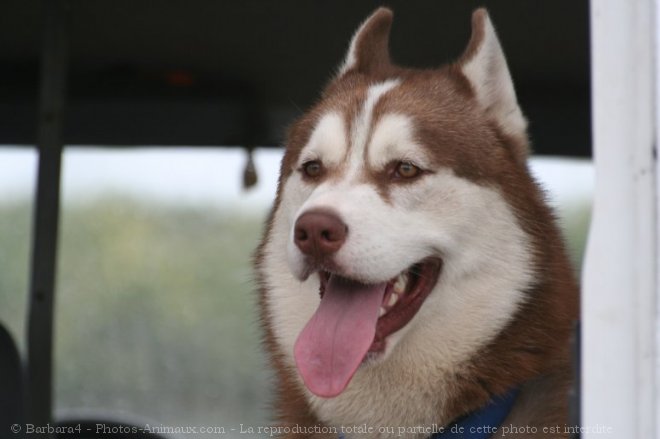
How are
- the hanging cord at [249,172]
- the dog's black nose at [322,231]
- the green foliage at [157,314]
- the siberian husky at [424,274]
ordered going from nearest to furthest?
the dog's black nose at [322,231] < the siberian husky at [424,274] < the hanging cord at [249,172] < the green foliage at [157,314]

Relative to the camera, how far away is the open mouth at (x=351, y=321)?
269 cm

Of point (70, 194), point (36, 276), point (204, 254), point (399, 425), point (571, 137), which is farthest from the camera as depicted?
point (204, 254)

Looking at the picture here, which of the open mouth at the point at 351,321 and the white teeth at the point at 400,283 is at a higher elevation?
the white teeth at the point at 400,283

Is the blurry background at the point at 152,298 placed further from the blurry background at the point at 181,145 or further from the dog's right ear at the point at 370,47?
the dog's right ear at the point at 370,47

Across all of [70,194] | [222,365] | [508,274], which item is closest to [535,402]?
[508,274]

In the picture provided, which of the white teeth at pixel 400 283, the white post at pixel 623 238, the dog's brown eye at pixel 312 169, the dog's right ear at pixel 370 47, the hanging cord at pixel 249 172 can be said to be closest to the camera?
the white post at pixel 623 238

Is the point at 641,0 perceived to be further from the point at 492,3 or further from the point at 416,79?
the point at 492,3

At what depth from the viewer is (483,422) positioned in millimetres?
2742

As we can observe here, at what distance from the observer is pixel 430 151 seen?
292 centimetres

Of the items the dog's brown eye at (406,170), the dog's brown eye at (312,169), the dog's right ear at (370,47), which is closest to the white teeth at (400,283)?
the dog's brown eye at (406,170)

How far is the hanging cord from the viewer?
5.43m

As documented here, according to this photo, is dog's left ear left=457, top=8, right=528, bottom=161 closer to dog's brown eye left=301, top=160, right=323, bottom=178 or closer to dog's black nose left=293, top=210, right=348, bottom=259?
dog's brown eye left=301, top=160, right=323, bottom=178

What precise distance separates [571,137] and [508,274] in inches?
102

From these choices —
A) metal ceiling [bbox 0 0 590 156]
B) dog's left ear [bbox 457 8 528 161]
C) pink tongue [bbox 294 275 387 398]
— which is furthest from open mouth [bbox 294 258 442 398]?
metal ceiling [bbox 0 0 590 156]
